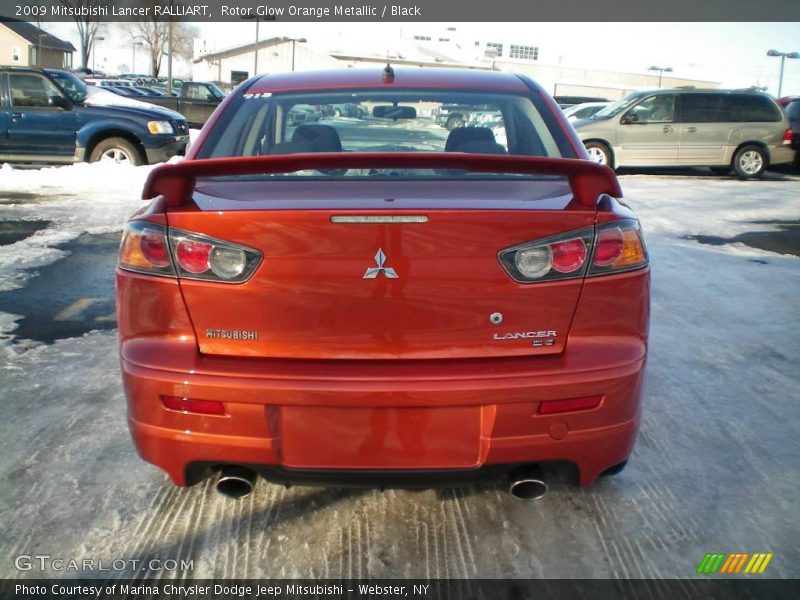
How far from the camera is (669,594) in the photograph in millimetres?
2381

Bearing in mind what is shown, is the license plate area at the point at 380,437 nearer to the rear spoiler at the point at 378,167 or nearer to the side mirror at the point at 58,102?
the rear spoiler at the point at 378,167

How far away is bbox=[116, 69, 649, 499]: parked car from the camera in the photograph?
2.24 m

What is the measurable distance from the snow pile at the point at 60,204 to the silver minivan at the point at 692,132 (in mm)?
8964

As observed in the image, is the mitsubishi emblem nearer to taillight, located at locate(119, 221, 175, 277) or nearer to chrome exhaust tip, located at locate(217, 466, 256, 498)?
taillight, located at locate(119, 221, 175, 277)

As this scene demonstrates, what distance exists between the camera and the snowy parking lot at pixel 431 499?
2551 mm

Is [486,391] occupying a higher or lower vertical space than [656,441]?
higher

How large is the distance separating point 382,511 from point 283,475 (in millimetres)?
622

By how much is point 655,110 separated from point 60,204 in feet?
37.6

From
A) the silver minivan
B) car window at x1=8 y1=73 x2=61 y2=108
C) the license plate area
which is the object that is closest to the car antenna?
the license plate area

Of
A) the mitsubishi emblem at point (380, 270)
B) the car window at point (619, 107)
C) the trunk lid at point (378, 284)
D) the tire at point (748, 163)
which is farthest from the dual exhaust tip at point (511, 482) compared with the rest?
the tire at point (748, 163)

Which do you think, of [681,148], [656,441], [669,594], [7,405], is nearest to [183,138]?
[681,148]

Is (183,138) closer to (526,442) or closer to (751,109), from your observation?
(751,109)

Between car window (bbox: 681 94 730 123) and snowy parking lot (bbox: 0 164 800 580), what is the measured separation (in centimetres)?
1119

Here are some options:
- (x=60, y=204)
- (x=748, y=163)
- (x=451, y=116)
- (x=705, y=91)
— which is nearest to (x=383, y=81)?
(x=451, y=116)
